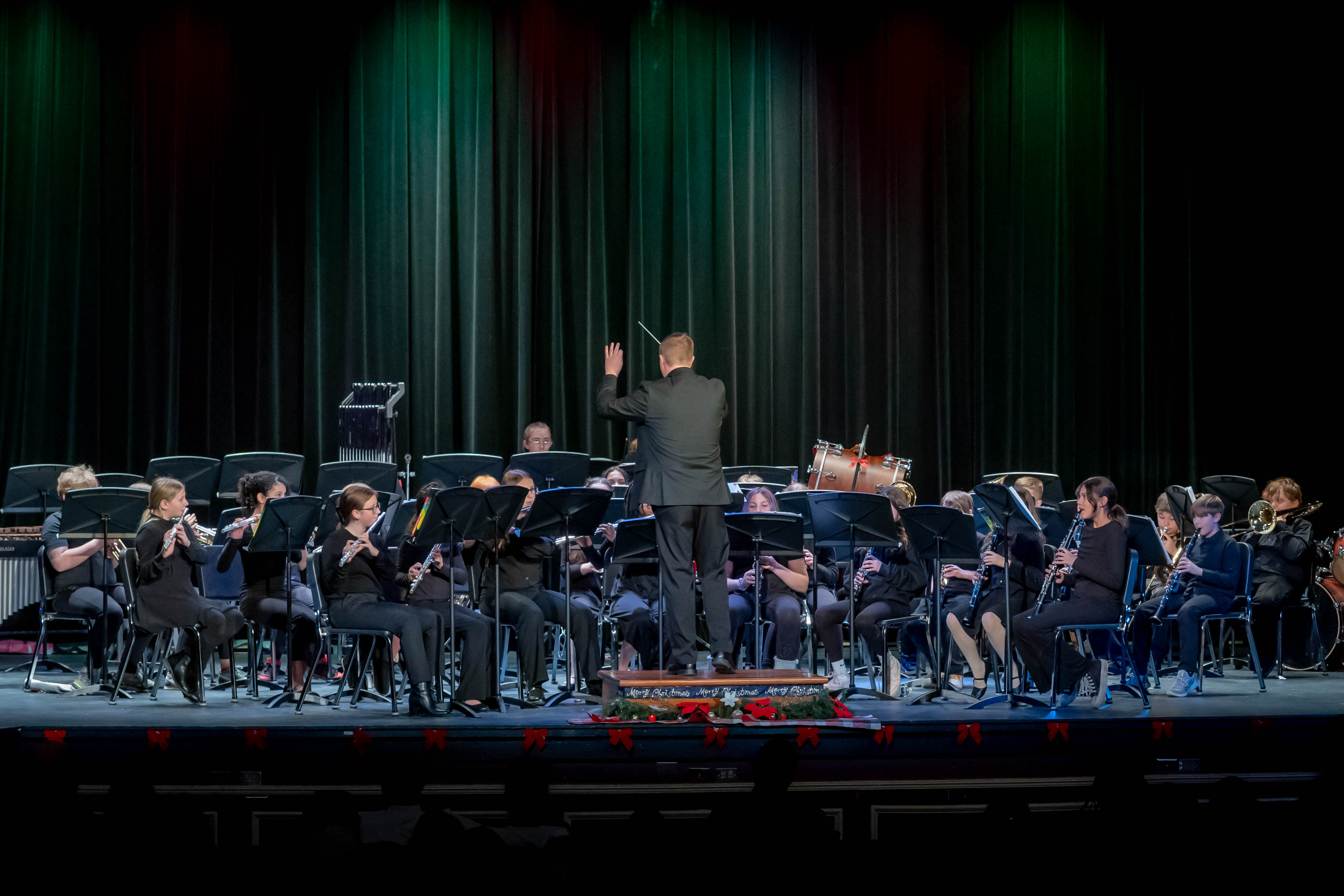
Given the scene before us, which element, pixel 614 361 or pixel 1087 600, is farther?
pixel 1087 600

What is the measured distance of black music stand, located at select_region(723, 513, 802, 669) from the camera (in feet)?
22.6

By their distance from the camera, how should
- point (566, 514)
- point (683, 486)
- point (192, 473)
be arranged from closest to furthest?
point (683, 486) < point (566, 514) < point (192, 473)

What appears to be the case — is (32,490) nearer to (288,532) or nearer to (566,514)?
(288,532)

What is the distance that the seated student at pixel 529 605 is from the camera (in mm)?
7156

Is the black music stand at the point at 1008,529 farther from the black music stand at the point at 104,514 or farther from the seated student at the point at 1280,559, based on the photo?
the black music stand at the point at 104,514

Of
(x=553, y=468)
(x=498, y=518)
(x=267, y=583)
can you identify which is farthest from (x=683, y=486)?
(x=267, y=583)

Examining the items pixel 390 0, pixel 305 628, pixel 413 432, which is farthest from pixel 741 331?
pixel 305 628

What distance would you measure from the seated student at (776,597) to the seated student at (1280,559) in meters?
3.22

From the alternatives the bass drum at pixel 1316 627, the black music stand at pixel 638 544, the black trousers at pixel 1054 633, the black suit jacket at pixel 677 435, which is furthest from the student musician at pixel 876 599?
the bass drum at pixel 1316 627

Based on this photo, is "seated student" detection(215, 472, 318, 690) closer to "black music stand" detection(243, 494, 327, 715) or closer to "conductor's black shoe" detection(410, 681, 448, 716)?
"black music stand" detection(243, 494, 327, 715)

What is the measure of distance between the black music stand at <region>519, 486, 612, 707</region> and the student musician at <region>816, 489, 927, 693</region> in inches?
67.4

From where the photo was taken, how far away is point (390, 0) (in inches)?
488

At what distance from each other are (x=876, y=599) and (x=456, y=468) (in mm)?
2966

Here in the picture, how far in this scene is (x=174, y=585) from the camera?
23.9 ft
